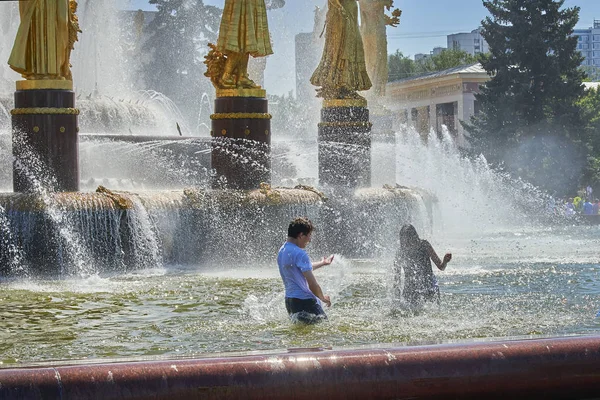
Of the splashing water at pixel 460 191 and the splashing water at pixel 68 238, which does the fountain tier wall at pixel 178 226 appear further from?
the splashing water at pixel 460 191

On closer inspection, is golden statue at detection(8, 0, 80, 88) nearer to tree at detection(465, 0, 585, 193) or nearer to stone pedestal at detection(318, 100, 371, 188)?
stone pedestal at detection(318, 100, 371, 188)

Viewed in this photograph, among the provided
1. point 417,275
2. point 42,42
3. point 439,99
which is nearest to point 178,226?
point 42,42

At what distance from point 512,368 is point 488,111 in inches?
1760

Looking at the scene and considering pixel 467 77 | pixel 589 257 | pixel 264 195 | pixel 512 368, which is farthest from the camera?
pixel 467 77

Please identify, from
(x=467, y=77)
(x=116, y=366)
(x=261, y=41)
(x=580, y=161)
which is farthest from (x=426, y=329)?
(x=467, y=77)

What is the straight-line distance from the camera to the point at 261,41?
16.6 meters

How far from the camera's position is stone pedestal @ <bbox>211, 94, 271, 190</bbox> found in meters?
16.3

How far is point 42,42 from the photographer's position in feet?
48.8

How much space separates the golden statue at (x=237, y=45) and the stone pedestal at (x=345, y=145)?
233 cm

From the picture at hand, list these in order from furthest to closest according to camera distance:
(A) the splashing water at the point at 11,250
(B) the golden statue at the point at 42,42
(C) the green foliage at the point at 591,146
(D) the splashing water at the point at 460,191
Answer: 1. (C) the green foliage at the point at 591,146
2. (D) the splashing water at the point at 460,191
3. (B) the golden statue at the point at 42,42
4. (A) the splashing water at the point at 11,250

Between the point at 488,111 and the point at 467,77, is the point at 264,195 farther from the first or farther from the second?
the point at 467,77

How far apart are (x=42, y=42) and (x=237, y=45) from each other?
2867 mm

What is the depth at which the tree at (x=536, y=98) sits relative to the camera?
158 ft

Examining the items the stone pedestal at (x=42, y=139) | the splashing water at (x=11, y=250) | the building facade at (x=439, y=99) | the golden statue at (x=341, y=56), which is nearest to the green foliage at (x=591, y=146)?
the building facade at (x=439, y=99)
